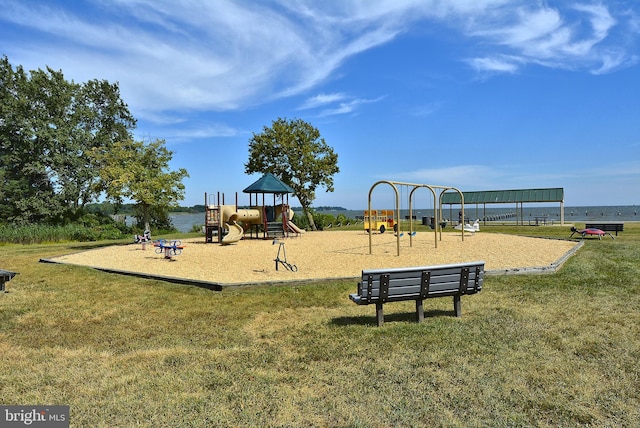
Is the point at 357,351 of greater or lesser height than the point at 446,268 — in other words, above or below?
below

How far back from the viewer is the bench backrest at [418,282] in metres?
5.42

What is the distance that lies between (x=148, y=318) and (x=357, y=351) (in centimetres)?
357

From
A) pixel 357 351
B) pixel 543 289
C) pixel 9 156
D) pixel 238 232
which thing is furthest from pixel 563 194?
pixel 9 156

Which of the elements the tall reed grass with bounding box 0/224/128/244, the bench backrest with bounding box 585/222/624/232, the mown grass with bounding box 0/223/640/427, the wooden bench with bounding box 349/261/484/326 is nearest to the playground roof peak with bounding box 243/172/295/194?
the tall reed grass with bounding box 0/224/128/244

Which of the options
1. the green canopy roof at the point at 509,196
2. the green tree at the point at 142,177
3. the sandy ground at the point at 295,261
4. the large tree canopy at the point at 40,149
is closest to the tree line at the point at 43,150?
the large tree canopy at the point at 40,149

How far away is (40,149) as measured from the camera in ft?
97.6

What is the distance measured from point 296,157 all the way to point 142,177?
1314 centimetres

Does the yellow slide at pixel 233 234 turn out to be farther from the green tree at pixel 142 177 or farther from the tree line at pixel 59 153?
the tree line at pixel 59 153

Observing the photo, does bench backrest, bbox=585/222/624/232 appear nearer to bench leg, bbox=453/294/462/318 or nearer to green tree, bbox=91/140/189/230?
bench leg, bbox=453/294/462/318

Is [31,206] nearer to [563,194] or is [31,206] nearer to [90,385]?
[90,385]

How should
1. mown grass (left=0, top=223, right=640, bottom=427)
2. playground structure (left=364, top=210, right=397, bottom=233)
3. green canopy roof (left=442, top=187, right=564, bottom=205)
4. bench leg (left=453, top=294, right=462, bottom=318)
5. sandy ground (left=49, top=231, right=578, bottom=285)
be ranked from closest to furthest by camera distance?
mown grass (left=0, top=223, right=640, bottom=427), bench leg (left=453, top=294, right=462, bottom=318), sandy ground (left=49, top=231, right=578, bottom=285), playground structure (left=364, top=210, right=397, bottom=233), green canopy roof (left=442, top=187, right=564, bottom=205)

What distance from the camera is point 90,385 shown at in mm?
3799

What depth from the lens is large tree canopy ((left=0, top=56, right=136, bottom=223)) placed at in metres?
28.5

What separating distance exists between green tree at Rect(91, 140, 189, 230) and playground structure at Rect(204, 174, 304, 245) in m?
1.92
